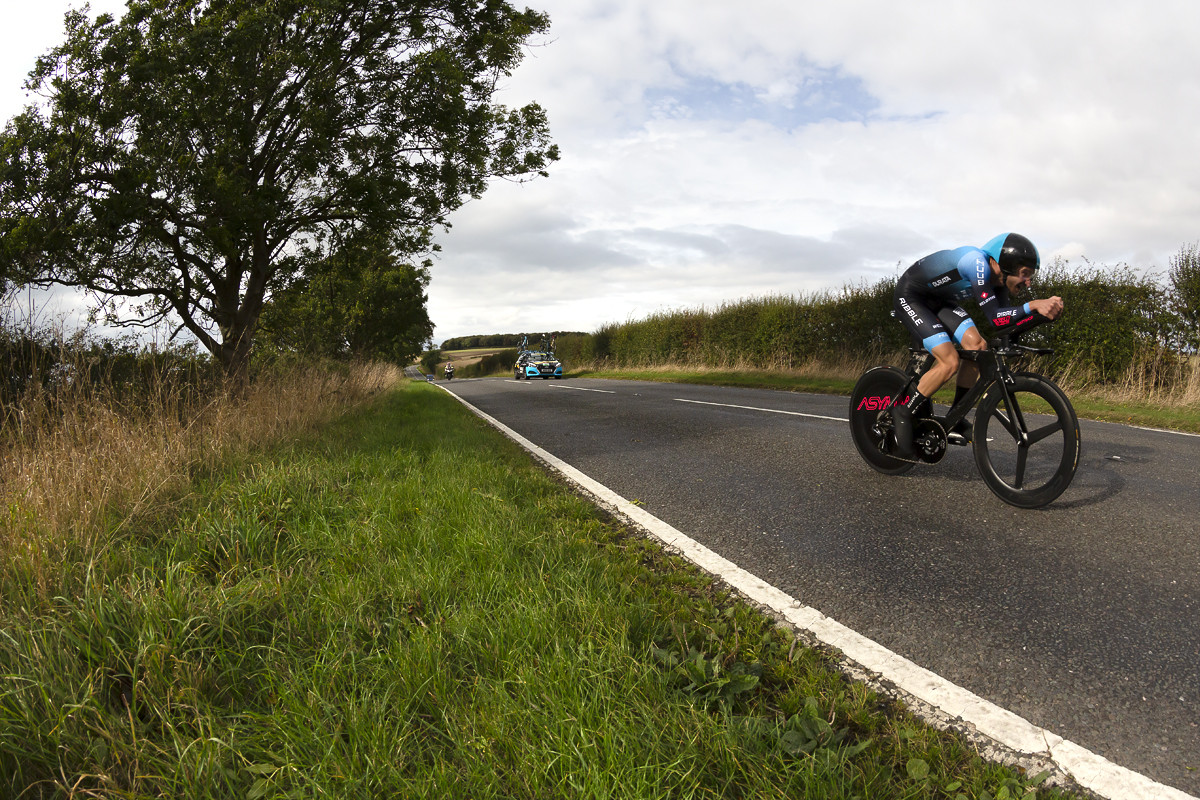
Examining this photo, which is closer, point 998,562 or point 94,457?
point 998,562

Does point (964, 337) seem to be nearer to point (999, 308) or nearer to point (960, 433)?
point (999, 308)

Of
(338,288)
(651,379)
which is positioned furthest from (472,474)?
(651,379)

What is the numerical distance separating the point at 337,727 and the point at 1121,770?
7.22 feet

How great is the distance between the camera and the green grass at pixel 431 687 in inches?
63.9

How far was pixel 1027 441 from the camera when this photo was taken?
398 cm

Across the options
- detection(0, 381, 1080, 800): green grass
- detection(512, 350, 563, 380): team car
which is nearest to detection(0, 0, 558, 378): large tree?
detection(0, 381, 1080, 800): green grass

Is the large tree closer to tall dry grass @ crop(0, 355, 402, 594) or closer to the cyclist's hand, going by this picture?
tall dry grass @ crop(0, 355, 402, 594)

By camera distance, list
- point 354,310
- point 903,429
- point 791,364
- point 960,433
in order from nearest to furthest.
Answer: point 960,433
point 903,429
point 791,364
point 354,310

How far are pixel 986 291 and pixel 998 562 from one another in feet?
6.78

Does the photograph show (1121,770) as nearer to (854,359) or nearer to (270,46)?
(270,46)

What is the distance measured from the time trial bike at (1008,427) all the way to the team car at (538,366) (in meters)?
32.6

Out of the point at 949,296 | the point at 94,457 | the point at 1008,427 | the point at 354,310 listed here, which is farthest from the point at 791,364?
the point at 354,310

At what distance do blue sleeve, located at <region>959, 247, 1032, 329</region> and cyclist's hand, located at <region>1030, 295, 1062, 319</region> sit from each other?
12cm

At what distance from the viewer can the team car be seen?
3756 cm
